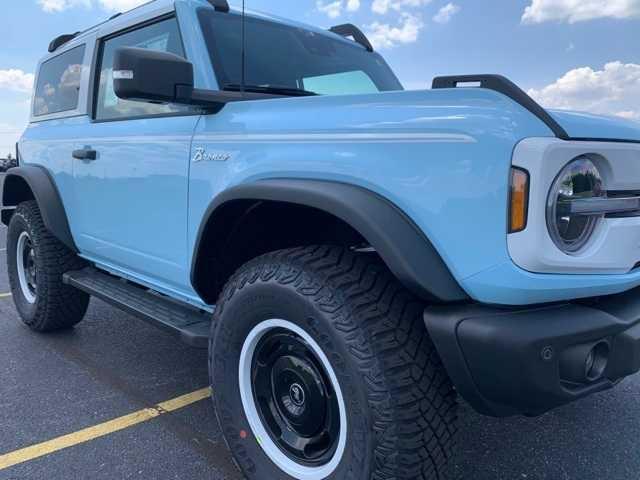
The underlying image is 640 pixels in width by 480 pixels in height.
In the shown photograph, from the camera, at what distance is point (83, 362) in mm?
3631

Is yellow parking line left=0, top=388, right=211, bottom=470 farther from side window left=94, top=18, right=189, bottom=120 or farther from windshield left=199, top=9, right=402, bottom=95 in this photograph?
windshield left=199, top=9, right=402, bottom=95

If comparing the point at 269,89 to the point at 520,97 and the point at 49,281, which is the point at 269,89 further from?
the point at 49,281

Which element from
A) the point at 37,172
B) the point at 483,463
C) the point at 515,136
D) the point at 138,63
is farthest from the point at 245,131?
the point at 37,172

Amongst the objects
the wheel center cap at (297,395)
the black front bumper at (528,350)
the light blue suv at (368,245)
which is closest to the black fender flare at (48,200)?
the light blue suv at (368,245)

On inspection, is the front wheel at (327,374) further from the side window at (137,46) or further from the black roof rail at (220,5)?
the black roof rail at (220,5)

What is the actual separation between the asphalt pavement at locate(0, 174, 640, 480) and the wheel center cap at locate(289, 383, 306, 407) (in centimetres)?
52

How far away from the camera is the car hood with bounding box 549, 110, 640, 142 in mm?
1612

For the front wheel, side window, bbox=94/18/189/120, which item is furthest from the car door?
the front wheel

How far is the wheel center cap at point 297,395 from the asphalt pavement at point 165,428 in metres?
0.52

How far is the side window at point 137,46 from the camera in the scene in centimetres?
282

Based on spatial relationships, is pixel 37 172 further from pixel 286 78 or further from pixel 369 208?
pixel 369 208

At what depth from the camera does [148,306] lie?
116 inches

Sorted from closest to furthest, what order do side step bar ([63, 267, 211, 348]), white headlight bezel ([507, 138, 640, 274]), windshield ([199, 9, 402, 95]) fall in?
white headlight bezel ([507, 138, 640, 274]), side step bar ([63, 267, 211, 348]), windshield ([199, 9, 402, 95])

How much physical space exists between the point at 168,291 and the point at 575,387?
2.00 meters
